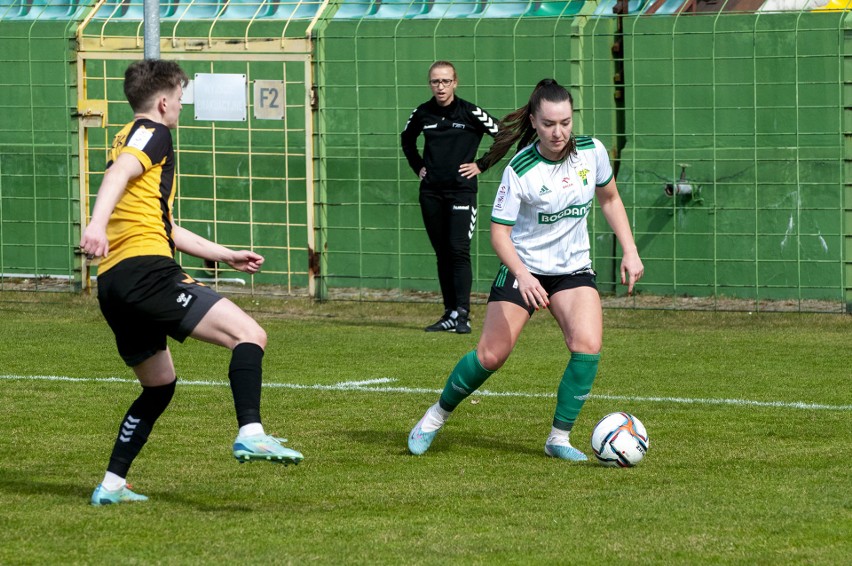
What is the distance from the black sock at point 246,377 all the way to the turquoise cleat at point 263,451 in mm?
151

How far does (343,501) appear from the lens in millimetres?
6094

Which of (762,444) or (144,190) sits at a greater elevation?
(144,190)

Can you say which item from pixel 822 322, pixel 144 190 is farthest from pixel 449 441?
pixel 822 322

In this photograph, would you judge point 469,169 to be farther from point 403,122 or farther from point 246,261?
point 246,261

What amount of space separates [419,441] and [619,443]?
1.04 meters

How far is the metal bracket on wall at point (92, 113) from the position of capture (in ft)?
48.7

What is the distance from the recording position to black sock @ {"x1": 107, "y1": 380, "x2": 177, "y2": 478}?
19.9 feet

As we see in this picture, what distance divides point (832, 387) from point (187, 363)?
446 cm

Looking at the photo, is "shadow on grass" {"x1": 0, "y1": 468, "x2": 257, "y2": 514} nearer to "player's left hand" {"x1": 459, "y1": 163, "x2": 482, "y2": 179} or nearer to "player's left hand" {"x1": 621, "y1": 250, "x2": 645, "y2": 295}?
"player's left hand" {"x1": 621, "y1": 250, "x2": 645, "y2": 295}

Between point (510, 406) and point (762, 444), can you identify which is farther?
point (510, 406)

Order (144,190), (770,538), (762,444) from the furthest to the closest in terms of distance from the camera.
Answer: (762,444) < (144,190) < (770,538)

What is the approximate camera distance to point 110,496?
19.7 feet

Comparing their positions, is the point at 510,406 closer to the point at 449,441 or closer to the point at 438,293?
the point at 449,441

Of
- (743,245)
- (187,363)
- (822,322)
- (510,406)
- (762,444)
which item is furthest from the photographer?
(743,245)
